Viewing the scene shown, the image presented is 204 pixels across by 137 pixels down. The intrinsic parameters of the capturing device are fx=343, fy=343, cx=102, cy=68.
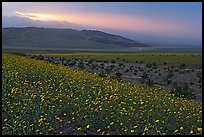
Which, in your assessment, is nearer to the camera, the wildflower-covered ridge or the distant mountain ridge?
the wildflower-covered ridge

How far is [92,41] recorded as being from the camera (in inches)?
→ 5994

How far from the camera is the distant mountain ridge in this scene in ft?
435

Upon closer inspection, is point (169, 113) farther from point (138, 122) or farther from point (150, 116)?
point (138, 122)

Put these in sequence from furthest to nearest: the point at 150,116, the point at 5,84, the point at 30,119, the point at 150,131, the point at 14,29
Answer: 1. the point at 14,29
2. the point at 5,84
3. the point at 150,116
4. the point at 30,119
5. the point at 150,131

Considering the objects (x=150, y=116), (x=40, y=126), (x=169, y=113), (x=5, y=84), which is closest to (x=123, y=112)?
(x=150, y=116)

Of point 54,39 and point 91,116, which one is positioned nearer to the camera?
point 91,116

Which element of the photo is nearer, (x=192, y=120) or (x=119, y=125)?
(x=119, y=125)

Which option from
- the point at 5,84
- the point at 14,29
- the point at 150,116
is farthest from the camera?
the point at 14,29

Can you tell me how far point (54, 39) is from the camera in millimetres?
146250

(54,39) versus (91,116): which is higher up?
(54,39)

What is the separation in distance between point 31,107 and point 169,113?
119 inches

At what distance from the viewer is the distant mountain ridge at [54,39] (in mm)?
132500

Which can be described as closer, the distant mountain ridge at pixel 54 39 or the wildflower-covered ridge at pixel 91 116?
the wildflower-covered ridge at pixel 91 116

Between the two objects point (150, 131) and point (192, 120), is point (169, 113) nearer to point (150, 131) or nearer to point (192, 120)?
point (192, 120)
